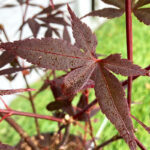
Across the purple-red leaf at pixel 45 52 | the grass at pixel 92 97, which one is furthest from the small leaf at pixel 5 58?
the grass at pixel 92 97

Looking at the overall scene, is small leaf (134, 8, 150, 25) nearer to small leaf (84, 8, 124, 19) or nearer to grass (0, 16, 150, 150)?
small leaf (84, 8, 124, 19)

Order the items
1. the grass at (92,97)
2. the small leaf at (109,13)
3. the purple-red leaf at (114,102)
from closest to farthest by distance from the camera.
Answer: the purple-red leaf at (114,102) → the small leaf at (109,13) → the grass at (92,97)

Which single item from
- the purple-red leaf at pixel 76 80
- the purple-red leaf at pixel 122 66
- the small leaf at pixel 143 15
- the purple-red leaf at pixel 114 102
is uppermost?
the small leaf at pixel 143 15

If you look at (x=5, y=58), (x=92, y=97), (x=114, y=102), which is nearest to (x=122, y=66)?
(x=114, y=102)

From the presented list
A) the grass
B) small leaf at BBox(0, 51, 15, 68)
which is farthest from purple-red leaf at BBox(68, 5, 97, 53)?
the grass

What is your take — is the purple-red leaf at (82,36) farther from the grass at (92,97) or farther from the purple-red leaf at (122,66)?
the grass at (92,97)

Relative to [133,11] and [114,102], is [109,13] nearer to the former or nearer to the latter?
[133,11]

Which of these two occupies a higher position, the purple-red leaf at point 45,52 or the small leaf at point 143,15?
the small leaf at point 143,15

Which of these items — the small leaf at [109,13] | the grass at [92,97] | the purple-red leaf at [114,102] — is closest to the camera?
the purple-red leaf at [114,102]
